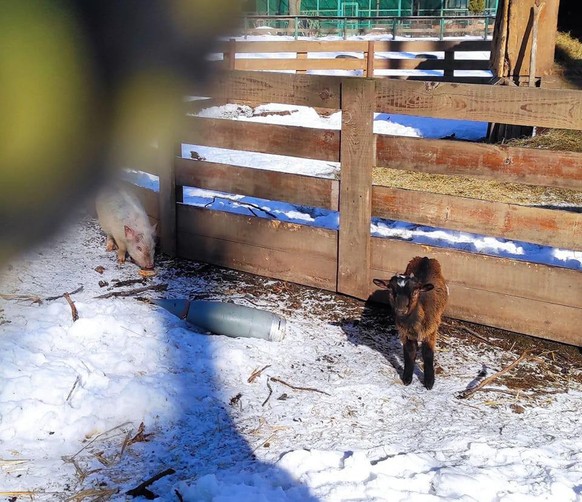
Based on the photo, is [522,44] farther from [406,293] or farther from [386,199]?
[406,293]

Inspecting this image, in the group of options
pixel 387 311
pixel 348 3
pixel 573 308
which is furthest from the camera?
pixel 348 3

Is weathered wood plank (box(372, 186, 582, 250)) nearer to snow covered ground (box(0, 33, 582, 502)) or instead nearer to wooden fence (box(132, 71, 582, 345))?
wooden fence (box(132, 71, 582, 345))

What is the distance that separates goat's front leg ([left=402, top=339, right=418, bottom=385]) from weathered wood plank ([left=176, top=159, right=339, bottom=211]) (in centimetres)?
140

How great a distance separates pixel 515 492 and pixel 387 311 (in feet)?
7.31

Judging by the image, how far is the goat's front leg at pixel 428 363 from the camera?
404 cm

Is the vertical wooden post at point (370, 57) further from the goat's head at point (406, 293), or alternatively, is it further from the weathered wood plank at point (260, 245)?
the goat's head at point (406, 293)

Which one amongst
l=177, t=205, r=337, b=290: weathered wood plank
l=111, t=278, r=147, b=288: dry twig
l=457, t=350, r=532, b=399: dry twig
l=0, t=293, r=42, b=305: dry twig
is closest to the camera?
l=0, t=293, r=42, b=305: dry twig

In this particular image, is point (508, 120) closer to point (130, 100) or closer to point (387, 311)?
point (387, 311)

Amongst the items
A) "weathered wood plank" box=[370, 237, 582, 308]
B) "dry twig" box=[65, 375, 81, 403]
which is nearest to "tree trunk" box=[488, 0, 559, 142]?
"weathered wood plank" box=[370, 237, 582, 308]

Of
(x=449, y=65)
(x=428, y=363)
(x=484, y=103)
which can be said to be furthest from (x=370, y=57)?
(x=428, y=363)

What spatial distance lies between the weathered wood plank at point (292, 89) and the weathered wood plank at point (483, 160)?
1.53 ft

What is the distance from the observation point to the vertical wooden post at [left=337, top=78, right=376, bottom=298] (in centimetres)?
495

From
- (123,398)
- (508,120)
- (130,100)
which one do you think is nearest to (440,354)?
(508,120)

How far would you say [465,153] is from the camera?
15.0 feet
